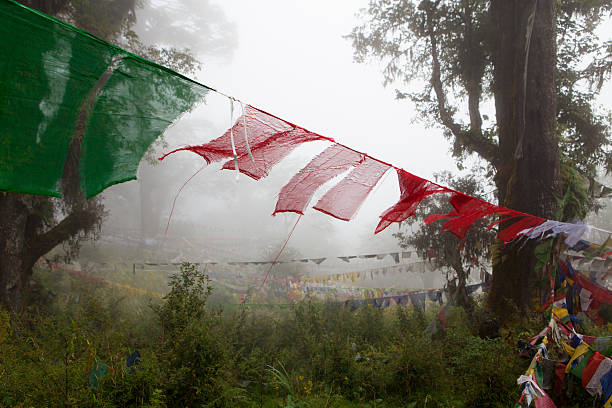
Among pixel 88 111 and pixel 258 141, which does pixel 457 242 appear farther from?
pixel 88 111

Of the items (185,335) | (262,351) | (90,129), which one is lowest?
(262,351)

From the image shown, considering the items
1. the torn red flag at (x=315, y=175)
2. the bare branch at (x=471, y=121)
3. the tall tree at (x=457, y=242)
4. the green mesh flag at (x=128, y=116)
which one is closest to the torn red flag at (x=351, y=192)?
the torn red flag at (x=315, y=175)

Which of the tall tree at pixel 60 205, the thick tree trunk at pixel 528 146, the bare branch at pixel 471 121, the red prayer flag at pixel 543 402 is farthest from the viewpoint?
the bare branch at pixel 471 121

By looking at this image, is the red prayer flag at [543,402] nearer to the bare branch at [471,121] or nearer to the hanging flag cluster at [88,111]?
the hanging flag cluster at [88,111]

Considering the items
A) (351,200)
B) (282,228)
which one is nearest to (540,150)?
(351,200)

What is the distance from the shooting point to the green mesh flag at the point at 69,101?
6.38 feet

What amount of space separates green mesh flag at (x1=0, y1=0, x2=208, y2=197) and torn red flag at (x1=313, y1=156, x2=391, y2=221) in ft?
5.52

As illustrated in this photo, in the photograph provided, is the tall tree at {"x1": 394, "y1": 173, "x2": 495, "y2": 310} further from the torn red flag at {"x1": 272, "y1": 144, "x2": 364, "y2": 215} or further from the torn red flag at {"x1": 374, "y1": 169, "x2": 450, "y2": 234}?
the torn red flag at {"x1": 272, "y1": 144, "x2": 364, "y2": 215}

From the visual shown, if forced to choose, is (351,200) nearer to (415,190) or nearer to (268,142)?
(415,190)

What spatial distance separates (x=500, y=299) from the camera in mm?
6516

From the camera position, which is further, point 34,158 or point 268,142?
point 268,142

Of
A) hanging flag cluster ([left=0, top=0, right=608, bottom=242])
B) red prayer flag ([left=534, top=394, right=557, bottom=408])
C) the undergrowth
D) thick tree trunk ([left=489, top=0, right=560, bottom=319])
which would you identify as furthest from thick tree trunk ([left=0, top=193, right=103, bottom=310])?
thick tree trunk ([left=489, top=0, right=560, bottom=319])

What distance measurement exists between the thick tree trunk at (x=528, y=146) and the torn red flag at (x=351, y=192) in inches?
172

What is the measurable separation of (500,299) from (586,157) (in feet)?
17.6
